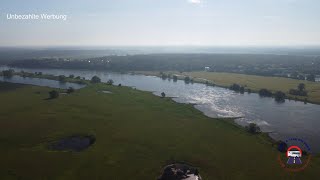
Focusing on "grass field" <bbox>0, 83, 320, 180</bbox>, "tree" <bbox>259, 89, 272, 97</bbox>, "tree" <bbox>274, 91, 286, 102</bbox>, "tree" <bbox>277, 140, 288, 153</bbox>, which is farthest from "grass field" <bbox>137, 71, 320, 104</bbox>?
"tree" <bbox>277, 140, 288, 153</bbox>

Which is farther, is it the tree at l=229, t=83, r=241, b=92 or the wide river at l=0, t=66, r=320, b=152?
the tree at l=229, t=83, r=241, b=92

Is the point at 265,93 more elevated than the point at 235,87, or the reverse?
the point at 235,87

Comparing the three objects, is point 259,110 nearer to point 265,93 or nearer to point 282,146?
point 265,93

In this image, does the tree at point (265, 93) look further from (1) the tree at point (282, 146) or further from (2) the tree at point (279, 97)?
(1) the tree at point (282, 146)

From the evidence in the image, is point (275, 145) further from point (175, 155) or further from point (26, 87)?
point (26, 87)

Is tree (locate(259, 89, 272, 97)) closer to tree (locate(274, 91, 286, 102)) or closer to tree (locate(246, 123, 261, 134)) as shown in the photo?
tree (locate(274, 91, 286, 102))

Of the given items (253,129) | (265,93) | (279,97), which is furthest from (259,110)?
(265,93)
